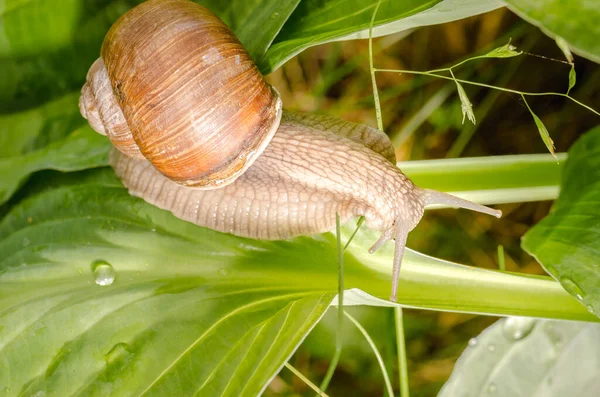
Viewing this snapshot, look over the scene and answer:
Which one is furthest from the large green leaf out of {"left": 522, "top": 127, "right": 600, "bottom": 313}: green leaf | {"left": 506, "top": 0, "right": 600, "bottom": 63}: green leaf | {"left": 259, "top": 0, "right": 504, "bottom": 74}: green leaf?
{"left": 506, "top": 0, "right": 600, "bottom": 63}: green leaf

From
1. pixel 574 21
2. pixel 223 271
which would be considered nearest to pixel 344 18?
pixel 574 21

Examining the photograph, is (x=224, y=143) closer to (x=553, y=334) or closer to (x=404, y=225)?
(x=404, y=225)

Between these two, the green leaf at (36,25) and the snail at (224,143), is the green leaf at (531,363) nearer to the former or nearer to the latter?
the snail at (224,143)

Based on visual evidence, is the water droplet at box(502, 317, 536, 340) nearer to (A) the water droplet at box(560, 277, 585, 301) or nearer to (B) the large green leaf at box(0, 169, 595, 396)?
(B) the large green leaf at box(0, 169, 595, 396)

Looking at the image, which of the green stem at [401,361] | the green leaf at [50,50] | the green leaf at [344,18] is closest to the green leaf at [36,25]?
the green leaf at [50,50]

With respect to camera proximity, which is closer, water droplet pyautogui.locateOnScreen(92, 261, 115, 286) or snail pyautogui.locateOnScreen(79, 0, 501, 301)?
snail pyautogui.locateOnScreen(79, 0, 501, 301)

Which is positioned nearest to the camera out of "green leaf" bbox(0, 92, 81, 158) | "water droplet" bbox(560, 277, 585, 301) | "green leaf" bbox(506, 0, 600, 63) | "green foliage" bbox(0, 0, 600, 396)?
"green leaf" bbox(506, 0, 600, 63)
